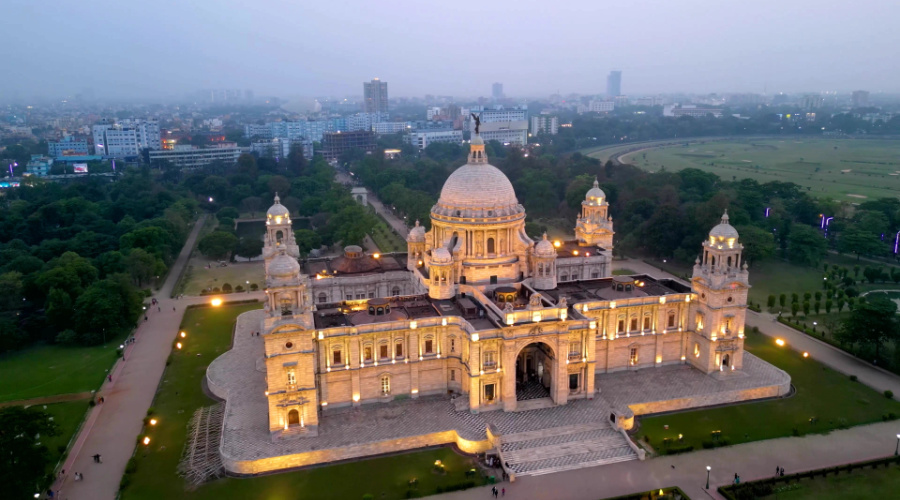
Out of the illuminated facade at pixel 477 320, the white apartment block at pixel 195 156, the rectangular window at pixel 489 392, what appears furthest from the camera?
the white apartment block at pixel 195 156

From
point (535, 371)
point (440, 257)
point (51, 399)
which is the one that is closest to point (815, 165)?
point (535, 371)

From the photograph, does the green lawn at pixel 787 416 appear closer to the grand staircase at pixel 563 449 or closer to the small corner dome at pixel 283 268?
the grand staircase at pixel 563 449

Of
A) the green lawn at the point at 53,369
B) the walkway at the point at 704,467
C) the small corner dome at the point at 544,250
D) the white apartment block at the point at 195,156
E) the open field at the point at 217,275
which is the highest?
the white apartment block at the point at 195,156

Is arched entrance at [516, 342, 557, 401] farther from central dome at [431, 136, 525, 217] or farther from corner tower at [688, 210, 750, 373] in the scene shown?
corner tower at [688, 210, 750, 373]

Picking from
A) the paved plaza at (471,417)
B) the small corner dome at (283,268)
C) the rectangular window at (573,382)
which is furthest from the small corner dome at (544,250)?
the small corner dome at (283,268)

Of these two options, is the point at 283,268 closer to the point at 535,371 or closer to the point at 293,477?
the point at 293,477

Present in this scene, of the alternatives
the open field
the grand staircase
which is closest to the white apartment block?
the open field

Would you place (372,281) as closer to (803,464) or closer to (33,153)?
(803,464)
